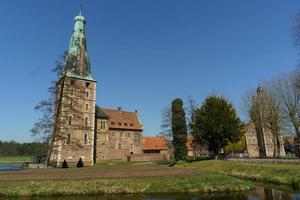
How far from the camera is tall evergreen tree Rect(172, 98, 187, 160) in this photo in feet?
147

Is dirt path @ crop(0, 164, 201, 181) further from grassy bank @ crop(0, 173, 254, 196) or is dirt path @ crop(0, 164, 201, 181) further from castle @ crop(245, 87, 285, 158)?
castle @ crop(245, 87, 285, 158)

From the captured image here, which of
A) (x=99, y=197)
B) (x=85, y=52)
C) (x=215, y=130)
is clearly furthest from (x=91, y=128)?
(x=99, y=197)

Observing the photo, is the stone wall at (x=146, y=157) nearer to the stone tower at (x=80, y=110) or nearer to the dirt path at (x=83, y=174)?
the stone tower at (x=80, y=110)

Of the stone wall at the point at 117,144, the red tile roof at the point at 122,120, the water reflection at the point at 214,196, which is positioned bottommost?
the water reflection at the point at 214,196

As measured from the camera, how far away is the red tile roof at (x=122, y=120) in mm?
63581

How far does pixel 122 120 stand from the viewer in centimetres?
6612

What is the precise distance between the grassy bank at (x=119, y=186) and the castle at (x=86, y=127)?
20360mm

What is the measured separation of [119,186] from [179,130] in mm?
27323

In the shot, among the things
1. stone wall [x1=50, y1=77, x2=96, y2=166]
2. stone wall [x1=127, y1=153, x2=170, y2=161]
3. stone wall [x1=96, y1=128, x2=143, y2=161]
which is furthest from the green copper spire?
stone wall [x1=127, y1=153, x2=170, y2=161]

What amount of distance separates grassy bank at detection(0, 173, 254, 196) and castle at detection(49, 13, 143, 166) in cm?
2036

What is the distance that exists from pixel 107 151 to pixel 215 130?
29770 mm

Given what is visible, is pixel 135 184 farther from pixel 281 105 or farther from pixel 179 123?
pixel 281 105

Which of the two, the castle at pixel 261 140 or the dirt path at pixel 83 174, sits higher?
the castle at pixel 261 140

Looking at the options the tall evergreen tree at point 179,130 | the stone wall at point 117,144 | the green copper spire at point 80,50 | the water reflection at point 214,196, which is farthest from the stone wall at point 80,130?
the water reflection at point 214,196
